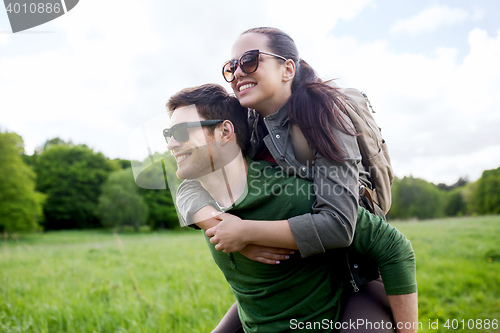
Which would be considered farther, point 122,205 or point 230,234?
point 122,205

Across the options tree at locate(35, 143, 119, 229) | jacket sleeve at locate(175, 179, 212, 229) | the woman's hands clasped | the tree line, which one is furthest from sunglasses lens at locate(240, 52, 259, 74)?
tree at locate(35, 143, 119, 229)

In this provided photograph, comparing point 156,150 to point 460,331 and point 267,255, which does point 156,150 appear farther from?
point 460,331

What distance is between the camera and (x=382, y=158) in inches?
72.3

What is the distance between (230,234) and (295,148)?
0.59 metres

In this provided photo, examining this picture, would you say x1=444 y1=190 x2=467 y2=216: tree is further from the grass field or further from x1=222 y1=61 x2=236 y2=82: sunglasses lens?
x1=222 y1=61 x2=236 y2=82: sunglasses lens

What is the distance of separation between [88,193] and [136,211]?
12180 mm

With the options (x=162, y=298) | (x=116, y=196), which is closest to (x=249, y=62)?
(x=162, y=298)

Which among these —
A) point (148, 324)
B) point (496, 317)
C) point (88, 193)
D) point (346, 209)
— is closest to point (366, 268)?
point (346, 209)

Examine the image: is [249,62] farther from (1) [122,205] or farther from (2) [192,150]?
(1) [122,205]

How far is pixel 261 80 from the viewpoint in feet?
6.10

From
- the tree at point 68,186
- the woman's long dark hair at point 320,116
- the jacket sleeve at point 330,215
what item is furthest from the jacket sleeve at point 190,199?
the tree at point 68,186

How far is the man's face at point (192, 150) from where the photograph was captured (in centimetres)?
165

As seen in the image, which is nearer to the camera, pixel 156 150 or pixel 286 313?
pixel 286 313

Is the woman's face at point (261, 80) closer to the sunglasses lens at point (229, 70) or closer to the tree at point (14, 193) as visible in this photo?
the sunglasses lens at point (229, 70)
